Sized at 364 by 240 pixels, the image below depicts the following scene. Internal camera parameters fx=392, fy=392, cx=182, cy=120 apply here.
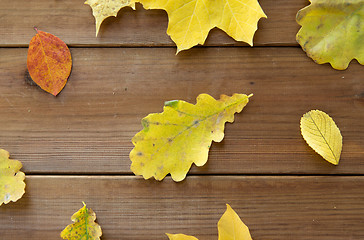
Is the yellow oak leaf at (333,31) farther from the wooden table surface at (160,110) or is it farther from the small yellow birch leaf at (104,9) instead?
the small yellow birch leaf at (104,9)

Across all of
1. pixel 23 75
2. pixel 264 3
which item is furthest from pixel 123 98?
pixel 264 3

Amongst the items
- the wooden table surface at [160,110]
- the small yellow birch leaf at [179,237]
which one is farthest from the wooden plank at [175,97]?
the small yellow birch leaf at [179,237]

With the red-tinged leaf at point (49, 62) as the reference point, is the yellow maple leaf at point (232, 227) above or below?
below

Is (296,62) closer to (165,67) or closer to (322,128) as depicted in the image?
(322,128)

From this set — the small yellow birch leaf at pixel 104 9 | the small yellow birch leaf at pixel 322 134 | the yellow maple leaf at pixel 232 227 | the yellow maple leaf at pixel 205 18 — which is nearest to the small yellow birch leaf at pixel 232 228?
the yellow maple leaf at pixel 232 227

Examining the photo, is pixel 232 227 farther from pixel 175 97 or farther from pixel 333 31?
pixel 333 31

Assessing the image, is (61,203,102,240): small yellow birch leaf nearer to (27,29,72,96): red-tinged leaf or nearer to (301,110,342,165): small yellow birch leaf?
(27,29,72,96): red-tinged leaf

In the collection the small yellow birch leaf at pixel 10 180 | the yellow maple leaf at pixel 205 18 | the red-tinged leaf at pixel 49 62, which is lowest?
the small yellow birch leaf at pixel 10 180

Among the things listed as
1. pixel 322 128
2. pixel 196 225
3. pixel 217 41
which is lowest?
pixel 196 225
